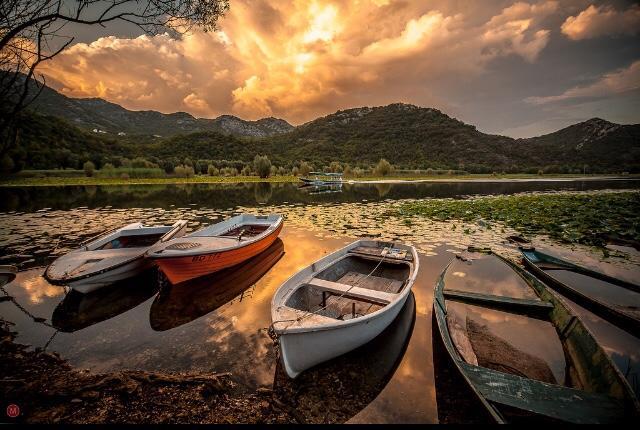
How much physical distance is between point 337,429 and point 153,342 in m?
5.13

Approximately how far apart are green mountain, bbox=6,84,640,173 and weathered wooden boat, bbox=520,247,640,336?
8836 cm

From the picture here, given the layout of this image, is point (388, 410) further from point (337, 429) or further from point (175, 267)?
point (175, 267)

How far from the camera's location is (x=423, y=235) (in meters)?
15.2

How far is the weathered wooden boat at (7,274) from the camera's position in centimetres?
930

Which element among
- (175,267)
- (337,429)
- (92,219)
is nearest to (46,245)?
(92,219)

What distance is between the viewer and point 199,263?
9.18 metres

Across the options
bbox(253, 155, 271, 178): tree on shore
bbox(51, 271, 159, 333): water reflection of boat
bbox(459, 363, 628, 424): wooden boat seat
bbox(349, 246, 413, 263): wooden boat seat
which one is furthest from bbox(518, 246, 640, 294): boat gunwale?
bbox(253, 155, 271, 178): tree on shore

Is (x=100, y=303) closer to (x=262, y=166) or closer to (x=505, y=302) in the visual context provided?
(x=505, y=302)

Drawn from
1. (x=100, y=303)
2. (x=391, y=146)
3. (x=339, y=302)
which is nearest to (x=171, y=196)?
(x=100, y=303)

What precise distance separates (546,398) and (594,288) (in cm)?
814

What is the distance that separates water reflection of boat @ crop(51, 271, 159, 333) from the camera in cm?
731

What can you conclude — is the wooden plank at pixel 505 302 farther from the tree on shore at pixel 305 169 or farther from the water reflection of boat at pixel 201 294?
the tree on shore at pixel 305 169

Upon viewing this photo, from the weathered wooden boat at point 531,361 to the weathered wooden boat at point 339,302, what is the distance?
130 cm

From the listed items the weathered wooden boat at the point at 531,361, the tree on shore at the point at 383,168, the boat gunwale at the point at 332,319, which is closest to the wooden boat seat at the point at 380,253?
the boat gunwale at the point at 332,319
